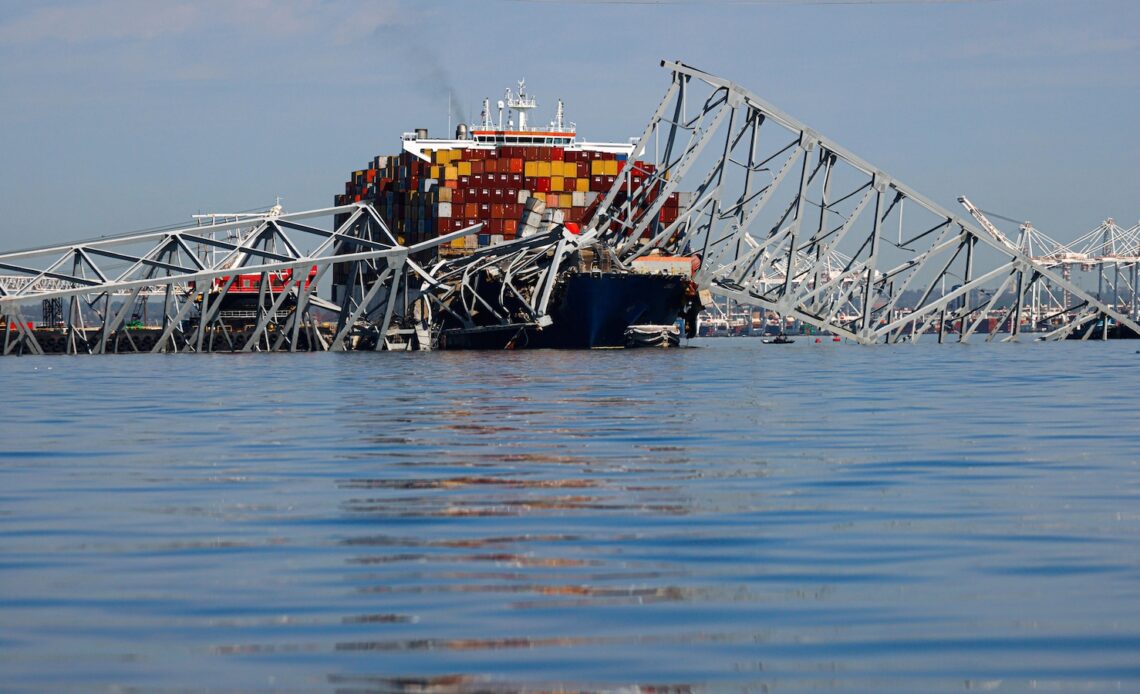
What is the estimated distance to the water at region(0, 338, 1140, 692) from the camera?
8086 millimetres

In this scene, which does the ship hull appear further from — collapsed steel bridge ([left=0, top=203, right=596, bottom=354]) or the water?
the water

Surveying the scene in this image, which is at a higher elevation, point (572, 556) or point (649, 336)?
point (649, 336)

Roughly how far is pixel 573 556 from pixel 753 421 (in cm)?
1558

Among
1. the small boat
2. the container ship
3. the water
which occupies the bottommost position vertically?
the water

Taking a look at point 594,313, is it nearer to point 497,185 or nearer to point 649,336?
point 649,336

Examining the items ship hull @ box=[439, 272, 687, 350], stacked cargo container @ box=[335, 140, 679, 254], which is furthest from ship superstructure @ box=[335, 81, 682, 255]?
ship hull @ box=[439, 272, 687, 350]

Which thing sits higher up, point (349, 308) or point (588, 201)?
point (588, 201)

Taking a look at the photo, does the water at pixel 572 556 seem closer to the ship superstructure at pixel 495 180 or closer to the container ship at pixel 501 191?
the container ship at pixel 501 191

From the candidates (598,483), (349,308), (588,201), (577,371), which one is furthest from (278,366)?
(588,201)

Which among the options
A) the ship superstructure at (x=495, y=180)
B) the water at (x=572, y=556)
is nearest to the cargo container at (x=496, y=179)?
the ship superstructure at (x=495, y=180)

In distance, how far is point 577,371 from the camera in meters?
53.2

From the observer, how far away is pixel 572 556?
1145cm

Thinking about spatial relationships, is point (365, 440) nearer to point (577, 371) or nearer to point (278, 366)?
point (577, 371)

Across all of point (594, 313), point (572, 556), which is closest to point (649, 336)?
point (594, 313)
